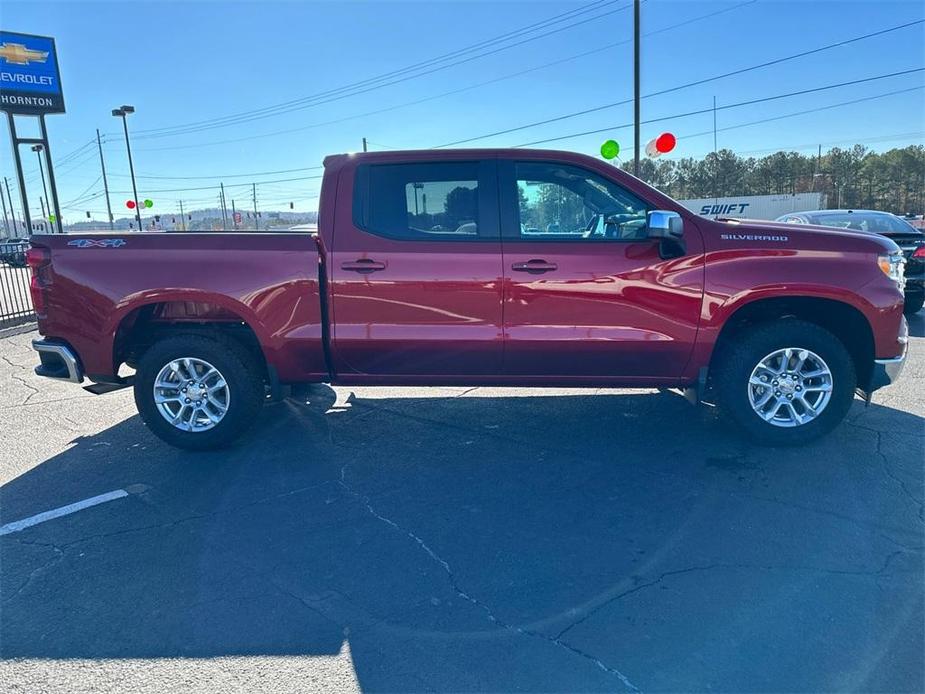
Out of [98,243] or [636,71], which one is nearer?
[98,243]

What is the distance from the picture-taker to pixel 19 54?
13047 mm

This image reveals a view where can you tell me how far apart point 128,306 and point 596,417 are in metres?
3.80

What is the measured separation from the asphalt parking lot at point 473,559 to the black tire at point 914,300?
5.76 metres

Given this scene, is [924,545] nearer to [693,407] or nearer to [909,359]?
[693,407]

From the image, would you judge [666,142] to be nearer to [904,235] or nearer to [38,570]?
[904,235]

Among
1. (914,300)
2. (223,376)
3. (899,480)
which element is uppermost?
(223,376)

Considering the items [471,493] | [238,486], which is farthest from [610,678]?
[238,486]

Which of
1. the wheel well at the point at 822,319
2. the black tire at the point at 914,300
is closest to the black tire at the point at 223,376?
the wheel well at the point at 822,319

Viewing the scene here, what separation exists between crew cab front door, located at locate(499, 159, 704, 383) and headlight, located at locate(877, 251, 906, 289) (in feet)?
4.19

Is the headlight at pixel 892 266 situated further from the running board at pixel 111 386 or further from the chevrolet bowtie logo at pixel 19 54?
the chevrolet bowtie logo at pixel 19 54

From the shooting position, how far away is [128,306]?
14.7 ft

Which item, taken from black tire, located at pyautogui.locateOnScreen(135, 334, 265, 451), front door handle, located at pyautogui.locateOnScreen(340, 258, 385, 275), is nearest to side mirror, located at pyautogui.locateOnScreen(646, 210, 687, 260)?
front door handle, located at pyautogui.locateOnScreen(340, 258, 385, 275)

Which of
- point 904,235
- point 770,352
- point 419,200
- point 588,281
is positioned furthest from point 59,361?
point 904,235

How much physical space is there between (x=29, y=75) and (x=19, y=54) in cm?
45
